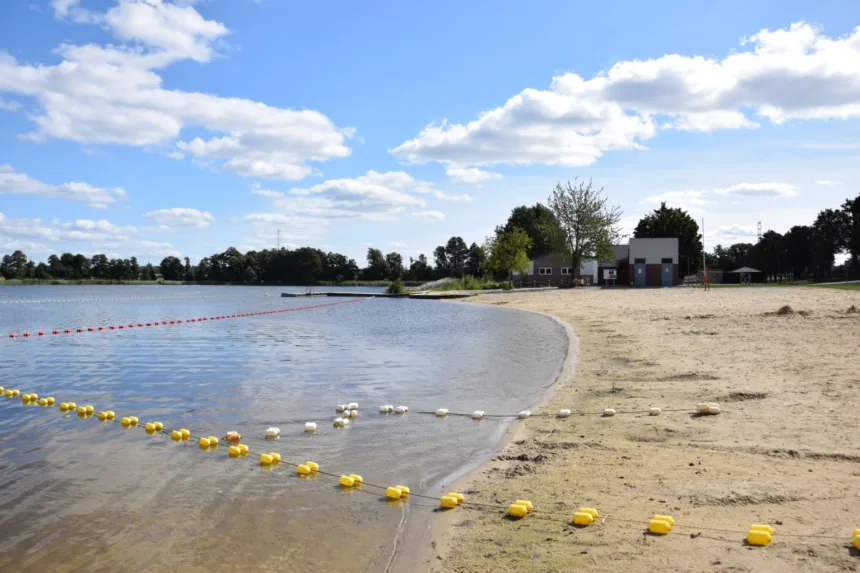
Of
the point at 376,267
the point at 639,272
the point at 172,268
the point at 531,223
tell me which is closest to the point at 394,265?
the point at 376,267

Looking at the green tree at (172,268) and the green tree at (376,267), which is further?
the green tree at (172,268)

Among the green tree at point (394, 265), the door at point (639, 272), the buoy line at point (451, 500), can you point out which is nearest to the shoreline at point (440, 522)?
the buoy line at point (451, 500)

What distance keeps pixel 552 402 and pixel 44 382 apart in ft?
39.4

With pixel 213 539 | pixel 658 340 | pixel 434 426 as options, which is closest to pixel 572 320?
pixel 658 340

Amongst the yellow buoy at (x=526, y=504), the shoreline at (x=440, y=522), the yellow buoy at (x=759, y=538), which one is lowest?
the shoreline at (x=440, y=522)

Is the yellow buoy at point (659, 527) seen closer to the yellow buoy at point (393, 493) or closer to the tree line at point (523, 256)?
the yellow buoy at point (393, 493)

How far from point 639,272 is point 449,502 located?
68.0 m

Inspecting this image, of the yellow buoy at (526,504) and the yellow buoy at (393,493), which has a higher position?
the yellow buoy at (526,504)

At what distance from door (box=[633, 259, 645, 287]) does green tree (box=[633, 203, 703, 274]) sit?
22.4 metres

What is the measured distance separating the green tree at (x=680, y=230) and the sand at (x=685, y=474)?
83.5 metres

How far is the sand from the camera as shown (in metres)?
4.93

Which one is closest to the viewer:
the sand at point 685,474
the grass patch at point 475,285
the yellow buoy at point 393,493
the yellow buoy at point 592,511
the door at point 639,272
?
the sand at point 685,474

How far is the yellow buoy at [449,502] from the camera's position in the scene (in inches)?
256

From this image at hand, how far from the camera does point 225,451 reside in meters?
9.08
